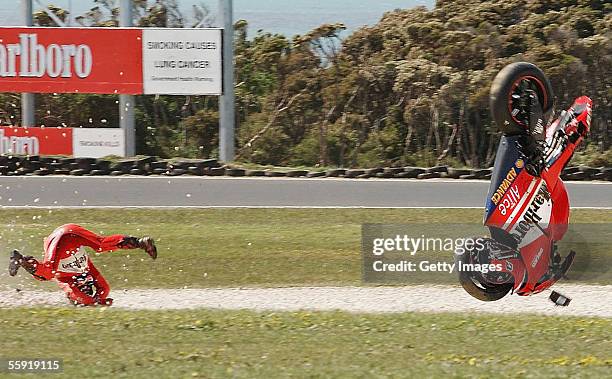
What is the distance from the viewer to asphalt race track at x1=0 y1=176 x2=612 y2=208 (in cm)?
A: 1756

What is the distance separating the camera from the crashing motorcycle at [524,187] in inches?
346

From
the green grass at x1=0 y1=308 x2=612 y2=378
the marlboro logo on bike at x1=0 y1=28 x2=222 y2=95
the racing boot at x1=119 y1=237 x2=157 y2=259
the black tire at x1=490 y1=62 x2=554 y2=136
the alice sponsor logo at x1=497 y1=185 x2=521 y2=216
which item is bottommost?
the green grass at x1=0 y1=308 x2=612 y2=378

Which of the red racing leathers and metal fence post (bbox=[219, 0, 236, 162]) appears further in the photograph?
metal fence post (bbox=[219, 0, 236, 162])

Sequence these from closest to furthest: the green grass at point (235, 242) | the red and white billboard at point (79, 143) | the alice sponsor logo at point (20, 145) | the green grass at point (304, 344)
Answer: the green grass at point (304, 344), the green grass at point (235, 242), the red and white billboard at point (79, 143), the alice sponsor logo at point (20, 145)

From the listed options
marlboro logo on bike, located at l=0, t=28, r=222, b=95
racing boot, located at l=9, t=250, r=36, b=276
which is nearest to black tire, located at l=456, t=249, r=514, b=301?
racing boot, located at l=9, t=250, r=36, b=276

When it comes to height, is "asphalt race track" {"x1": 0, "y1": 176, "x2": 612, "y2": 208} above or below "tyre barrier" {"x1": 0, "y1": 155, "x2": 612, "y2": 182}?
below

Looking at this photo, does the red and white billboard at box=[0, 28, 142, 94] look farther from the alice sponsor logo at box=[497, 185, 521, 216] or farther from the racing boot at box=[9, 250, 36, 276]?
the alice sponsor logo at box=[497, 185, 521, 216]

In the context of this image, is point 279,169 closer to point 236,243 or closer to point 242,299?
point 236,243

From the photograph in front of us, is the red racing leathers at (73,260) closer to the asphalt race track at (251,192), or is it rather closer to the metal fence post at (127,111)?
the asphalt race track at (251,192)

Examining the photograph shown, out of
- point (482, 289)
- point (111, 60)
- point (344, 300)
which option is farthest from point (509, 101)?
point (111, 60)

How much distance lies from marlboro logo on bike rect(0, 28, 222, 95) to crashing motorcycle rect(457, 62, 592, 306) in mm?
12136

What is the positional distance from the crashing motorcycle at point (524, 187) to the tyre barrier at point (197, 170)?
986cm
